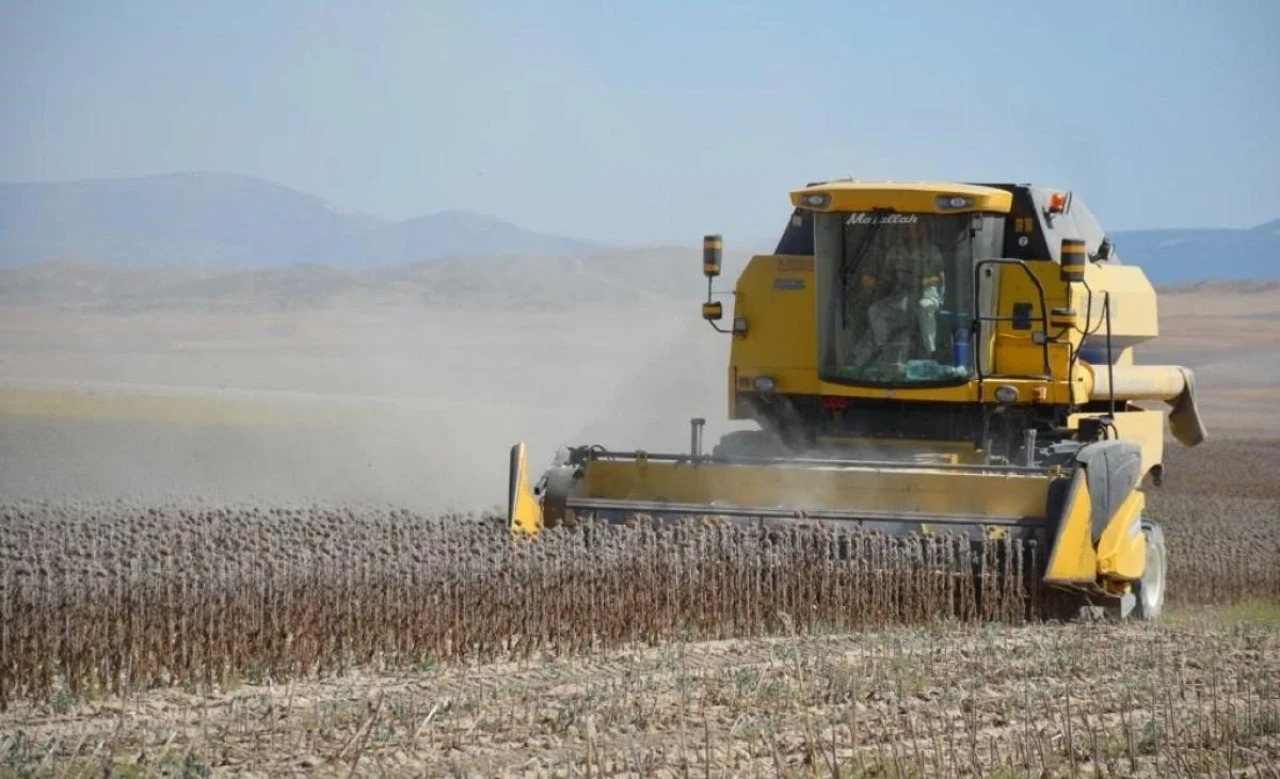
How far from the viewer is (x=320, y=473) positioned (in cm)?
2478

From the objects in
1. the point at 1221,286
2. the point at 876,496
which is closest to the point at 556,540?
the point at 876,496

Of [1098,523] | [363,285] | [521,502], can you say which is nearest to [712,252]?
[521,502]

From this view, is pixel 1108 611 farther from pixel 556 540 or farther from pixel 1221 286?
pixel 1221 286

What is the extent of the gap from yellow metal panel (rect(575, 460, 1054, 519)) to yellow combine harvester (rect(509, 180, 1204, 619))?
1 centimetres

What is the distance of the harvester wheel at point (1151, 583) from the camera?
11758 millimetres

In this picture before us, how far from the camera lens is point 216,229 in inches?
5364

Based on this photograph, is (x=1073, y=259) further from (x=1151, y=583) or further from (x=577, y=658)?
(x=577, y=658)

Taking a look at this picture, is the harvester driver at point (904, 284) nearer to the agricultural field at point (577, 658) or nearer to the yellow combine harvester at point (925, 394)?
the yellow combine harvester at point (925, 394)

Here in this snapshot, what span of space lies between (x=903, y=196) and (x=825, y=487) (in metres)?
1.93

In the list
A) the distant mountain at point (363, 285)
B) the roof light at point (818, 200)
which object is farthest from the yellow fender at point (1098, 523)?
the distant mountain at point (363, 285)

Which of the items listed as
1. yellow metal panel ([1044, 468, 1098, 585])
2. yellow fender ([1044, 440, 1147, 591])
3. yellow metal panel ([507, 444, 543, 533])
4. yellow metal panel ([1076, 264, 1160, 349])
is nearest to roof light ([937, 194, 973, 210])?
yellow metal panel ([1076, 264, 1160, 349])

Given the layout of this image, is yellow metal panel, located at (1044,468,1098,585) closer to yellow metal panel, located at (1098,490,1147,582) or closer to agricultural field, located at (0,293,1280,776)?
yellow metal panel, located at (1098,490,1147,582)

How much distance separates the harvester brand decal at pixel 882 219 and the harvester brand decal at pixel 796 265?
56 cm

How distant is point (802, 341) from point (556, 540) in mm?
2774
